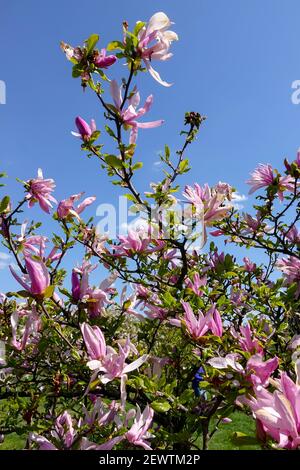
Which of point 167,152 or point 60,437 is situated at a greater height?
point 167,152

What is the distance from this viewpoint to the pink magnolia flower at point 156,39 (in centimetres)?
185

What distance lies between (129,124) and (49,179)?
1057mm

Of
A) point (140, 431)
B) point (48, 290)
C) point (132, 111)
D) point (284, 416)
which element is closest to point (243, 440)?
point (284, 416)

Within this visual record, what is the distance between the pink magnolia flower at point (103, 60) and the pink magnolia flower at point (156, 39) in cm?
16

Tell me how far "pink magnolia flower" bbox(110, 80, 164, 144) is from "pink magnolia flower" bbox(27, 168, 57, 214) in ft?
3.39

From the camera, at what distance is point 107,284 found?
2189 mm

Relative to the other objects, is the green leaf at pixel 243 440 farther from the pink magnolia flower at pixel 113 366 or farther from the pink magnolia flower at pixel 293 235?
the pink magnolia flower at pixel 293 235

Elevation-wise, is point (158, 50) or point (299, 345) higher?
point (158, 50)

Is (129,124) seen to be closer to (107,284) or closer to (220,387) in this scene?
(107,284)

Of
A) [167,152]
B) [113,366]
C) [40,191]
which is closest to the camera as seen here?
[113,366]

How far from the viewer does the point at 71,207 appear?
279 centimetres

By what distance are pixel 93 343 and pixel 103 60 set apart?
4.42 ft

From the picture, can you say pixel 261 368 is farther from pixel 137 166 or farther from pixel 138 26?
pixel 138 26
